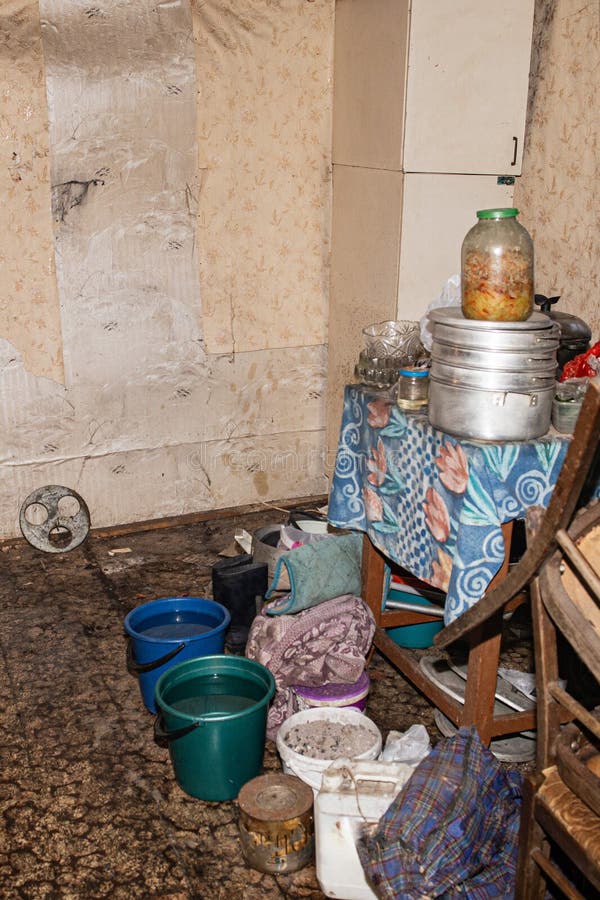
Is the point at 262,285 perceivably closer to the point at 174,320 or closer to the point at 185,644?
the point at 174,320

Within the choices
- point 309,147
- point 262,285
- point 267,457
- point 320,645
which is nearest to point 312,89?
point 309,147

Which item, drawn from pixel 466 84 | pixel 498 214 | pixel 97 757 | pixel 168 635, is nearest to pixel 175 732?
pixel 97 757

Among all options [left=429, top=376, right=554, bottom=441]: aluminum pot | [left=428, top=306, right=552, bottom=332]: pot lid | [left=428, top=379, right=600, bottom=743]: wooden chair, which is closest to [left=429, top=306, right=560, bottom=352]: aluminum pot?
[left=428, top=306, right=552, bottom=332]: pot lid

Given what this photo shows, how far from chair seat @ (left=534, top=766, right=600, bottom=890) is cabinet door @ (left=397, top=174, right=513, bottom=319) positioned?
2.54 m

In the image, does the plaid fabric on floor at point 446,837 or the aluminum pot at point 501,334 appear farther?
the aluminum pot at point 501,334

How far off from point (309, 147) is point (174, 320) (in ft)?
3.63

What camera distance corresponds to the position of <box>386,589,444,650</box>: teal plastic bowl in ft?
11.2

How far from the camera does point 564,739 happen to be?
1.81m

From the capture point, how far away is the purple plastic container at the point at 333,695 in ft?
9.07

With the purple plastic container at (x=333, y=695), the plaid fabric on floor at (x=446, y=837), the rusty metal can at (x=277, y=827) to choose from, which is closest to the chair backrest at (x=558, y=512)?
the plaid fabric on floor at (x=446, y=837)

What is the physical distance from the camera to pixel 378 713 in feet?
10.0

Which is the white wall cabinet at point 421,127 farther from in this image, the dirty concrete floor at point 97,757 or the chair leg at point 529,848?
the chair leg at point 529,848

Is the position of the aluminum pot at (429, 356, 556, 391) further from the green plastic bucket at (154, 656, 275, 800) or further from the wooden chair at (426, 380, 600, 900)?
the green plastic bucket at (154, 656, 275, 800)

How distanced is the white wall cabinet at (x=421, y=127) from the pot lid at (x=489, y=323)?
1.36 metres
